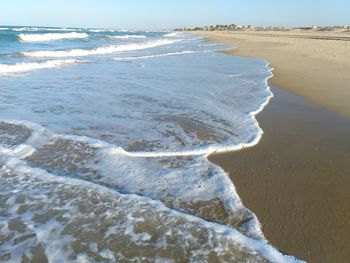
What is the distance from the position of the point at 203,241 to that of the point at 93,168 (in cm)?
201

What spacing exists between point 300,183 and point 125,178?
6.78ft

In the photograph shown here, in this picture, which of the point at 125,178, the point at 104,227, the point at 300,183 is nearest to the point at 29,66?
the point at 125,178

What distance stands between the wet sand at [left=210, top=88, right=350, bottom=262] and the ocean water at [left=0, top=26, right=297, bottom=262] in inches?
7.0

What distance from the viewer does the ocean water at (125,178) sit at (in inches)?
123

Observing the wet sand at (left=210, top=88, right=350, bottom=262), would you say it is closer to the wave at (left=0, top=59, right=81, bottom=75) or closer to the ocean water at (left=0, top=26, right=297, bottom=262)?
the ocean water at (left=0, top=26, right=297, bottom=262)

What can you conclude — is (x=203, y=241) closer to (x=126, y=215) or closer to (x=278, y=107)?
(x=126, y=215)

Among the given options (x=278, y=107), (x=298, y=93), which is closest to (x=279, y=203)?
(x=278, y=107)

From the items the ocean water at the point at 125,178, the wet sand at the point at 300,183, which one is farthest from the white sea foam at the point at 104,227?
the wet sand at the point at 300,183

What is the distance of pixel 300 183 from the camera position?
4.30 metres

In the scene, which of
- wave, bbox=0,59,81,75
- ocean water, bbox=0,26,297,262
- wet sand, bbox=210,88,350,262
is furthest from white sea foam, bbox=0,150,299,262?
wave, bbox=0,59,81,75

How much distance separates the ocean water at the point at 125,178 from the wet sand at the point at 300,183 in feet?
0.59

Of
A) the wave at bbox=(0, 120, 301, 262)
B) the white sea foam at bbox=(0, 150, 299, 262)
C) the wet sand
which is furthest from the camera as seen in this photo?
the wave at bbox=(0, 120, 301, 262)

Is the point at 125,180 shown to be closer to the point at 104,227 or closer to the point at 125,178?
the point at 125,178

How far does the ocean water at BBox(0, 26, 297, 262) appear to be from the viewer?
10.2ft
